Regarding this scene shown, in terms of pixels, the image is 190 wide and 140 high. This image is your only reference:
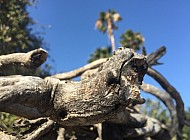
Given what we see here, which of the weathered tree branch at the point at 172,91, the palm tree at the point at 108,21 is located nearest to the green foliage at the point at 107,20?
the palm tree at the point at 108,21

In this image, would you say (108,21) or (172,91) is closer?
(172,91)

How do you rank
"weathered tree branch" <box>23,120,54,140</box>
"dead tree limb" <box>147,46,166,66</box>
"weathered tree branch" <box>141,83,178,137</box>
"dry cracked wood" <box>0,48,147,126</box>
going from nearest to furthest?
1. "dry cracked wood" <box>0,48,147,126</box>
2. "weathered tree branch" <box>23,120,54,140</box>
3. "dead tree limb" <box>147,46,166,66</box>
4. "weathered tree branch" <box>141,83,178,137</box>

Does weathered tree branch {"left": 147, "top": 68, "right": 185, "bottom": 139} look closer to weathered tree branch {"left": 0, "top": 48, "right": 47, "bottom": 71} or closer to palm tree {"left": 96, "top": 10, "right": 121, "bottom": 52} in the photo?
weathered tree branch {"left": 0, "top": 48, "right": 47, "bottom": 71}

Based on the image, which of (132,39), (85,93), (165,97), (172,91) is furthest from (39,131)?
(132,39)

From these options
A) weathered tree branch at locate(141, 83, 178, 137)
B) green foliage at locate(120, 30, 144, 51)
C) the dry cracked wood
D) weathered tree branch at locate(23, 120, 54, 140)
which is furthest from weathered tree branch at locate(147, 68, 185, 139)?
green foliage at locate(120, 30, 144, 51)

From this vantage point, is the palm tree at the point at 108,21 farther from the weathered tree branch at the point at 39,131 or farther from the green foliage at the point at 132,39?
the weathered tree branch at the point at 39,131

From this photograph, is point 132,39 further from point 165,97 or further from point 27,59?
point 27,59
